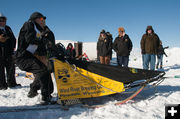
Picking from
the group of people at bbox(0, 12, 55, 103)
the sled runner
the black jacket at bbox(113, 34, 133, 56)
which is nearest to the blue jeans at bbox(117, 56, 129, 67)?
the black jacket at bbox(113, 34, 133, 56)

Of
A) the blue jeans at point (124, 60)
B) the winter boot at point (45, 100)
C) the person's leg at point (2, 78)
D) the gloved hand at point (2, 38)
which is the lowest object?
the winter boot at point (45, 100)

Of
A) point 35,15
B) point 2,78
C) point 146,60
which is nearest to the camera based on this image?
point 35,15

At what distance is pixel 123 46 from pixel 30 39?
4.26 metres

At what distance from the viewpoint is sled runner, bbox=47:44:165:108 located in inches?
108

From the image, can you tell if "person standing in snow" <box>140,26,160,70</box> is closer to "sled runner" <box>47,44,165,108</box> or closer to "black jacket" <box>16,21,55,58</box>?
"sled runner" <box>47,44,165,108</box>

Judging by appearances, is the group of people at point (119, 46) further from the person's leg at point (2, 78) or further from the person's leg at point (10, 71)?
the person's leg at point (2, 78)

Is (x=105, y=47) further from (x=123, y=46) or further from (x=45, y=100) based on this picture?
(x=45, y=100)

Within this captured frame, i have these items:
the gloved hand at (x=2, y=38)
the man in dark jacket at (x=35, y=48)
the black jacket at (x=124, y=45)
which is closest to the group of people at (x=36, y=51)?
the man in dark jacket at (x=35, y=48)

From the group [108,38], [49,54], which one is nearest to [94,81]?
[49,54]

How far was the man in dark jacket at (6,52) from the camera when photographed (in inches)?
164

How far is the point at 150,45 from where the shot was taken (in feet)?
20.8

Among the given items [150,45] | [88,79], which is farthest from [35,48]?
[150,45]

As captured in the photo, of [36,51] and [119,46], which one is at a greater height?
[119,46]

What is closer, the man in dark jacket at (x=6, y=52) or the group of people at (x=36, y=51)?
the group of people at (x=36, y=51)
